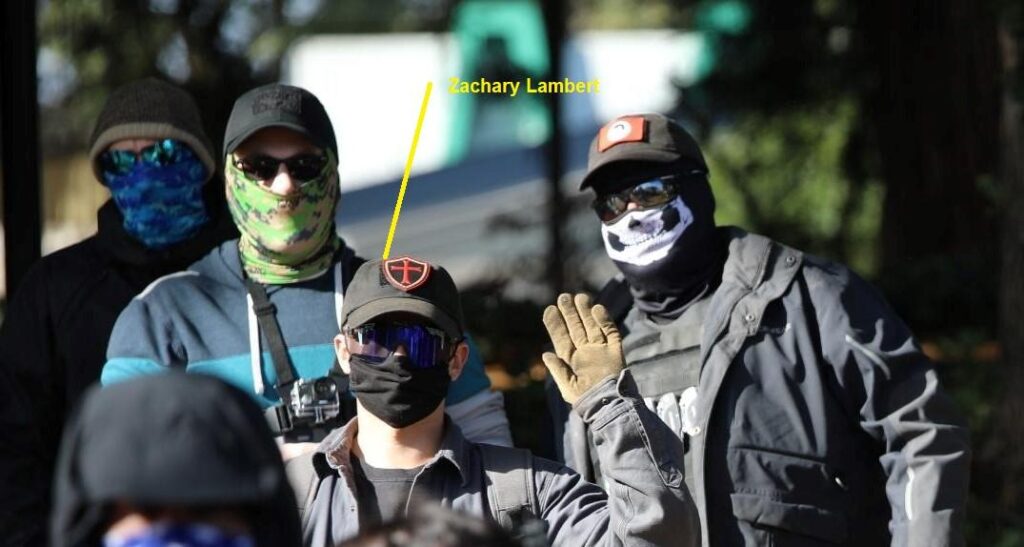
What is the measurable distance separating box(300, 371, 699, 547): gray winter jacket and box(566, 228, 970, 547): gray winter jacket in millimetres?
537

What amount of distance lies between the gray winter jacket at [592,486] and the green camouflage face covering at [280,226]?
0.65 m

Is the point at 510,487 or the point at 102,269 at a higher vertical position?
the point at 102,269

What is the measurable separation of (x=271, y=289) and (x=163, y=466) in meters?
2.24

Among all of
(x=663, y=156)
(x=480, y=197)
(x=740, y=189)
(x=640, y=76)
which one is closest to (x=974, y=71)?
(x=740, y=189)

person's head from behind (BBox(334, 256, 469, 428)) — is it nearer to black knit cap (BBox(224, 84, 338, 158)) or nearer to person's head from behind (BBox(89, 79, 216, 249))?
black knit cap (BBox(224, 84, 338, 158))

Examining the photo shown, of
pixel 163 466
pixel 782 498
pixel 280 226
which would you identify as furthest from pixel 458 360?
pixel 163 466

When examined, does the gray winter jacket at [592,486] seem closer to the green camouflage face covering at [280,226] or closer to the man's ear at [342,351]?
the man's ear at [342,351]

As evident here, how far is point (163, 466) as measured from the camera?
2.26 metres

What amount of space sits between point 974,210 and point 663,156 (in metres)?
6.44

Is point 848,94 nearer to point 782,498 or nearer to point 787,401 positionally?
point 787,401

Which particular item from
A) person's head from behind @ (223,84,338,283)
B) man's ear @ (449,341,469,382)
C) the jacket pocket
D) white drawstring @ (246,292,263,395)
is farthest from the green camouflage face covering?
the jacket pocket

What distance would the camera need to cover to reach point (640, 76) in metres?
20.4

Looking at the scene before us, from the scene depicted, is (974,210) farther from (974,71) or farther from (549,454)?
(549,454)

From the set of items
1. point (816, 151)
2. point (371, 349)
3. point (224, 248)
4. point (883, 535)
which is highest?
point (816, 151)
